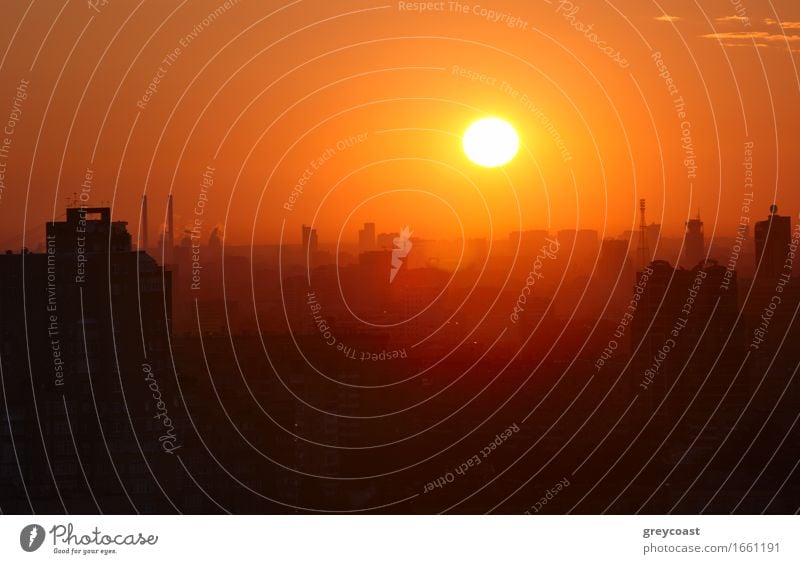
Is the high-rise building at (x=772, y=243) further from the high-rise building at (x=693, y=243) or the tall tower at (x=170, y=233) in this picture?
the tall tower at (x=170, y=233)

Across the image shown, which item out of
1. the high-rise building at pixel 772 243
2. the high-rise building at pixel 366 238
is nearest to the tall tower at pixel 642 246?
the high-rise building at pixel 772 243

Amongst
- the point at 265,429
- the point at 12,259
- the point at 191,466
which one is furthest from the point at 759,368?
the point at 12,259

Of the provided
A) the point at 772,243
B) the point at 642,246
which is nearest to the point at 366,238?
the point at 642,246

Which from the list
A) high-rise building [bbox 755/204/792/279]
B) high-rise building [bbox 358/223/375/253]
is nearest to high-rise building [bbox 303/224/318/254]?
high-rise building [bbox 358/223/375/253]

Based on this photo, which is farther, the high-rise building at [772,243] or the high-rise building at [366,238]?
the high-rise building at [366,238]

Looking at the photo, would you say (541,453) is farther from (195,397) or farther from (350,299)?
(195,397)

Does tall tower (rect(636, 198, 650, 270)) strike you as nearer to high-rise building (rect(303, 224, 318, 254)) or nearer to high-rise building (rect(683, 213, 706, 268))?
high-rise building (rect(683, 213, 706, 268))
